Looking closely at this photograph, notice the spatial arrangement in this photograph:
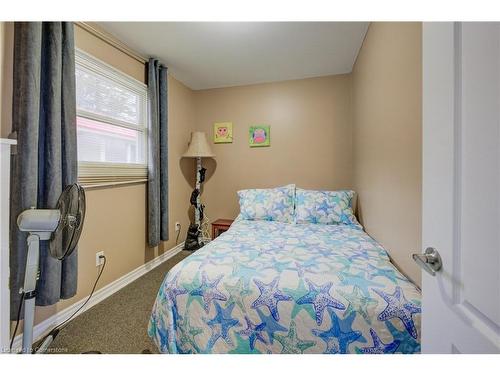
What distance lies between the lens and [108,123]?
206 cm

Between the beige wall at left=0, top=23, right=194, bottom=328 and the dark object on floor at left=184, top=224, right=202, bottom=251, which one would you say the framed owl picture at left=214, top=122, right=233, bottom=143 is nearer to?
the beige wall at left=0, top=23, right=194, bottom=328

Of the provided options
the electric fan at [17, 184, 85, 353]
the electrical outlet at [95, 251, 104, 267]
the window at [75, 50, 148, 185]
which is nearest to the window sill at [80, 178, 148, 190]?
the window at [75, 50, 148, 185]

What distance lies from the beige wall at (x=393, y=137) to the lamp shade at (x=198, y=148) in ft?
6.52

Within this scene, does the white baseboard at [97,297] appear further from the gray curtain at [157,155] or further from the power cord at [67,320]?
the gray curtain at [157,155]

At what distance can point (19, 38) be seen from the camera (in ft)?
4.30

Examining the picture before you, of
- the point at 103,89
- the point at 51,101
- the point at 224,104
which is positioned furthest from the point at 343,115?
the point at 51,101

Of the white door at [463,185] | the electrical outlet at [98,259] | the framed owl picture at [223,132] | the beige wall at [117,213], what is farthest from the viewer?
the framed owl picture at [223,132]

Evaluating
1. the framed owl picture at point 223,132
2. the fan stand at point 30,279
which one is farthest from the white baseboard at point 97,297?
the framed owl picture at point 223,132

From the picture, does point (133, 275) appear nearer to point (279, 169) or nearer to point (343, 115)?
point (279, 169)

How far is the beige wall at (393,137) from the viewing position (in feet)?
3.85

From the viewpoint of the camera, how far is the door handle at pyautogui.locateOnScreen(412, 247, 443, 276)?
635mm

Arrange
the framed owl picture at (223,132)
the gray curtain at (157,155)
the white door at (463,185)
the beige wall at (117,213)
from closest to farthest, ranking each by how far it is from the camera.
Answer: the white door at (463,185)
the beige wall at (117,213)
the gray curtain at (157,155)
the framed owl picture at (223,132)

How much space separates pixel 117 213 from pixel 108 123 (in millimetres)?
860
